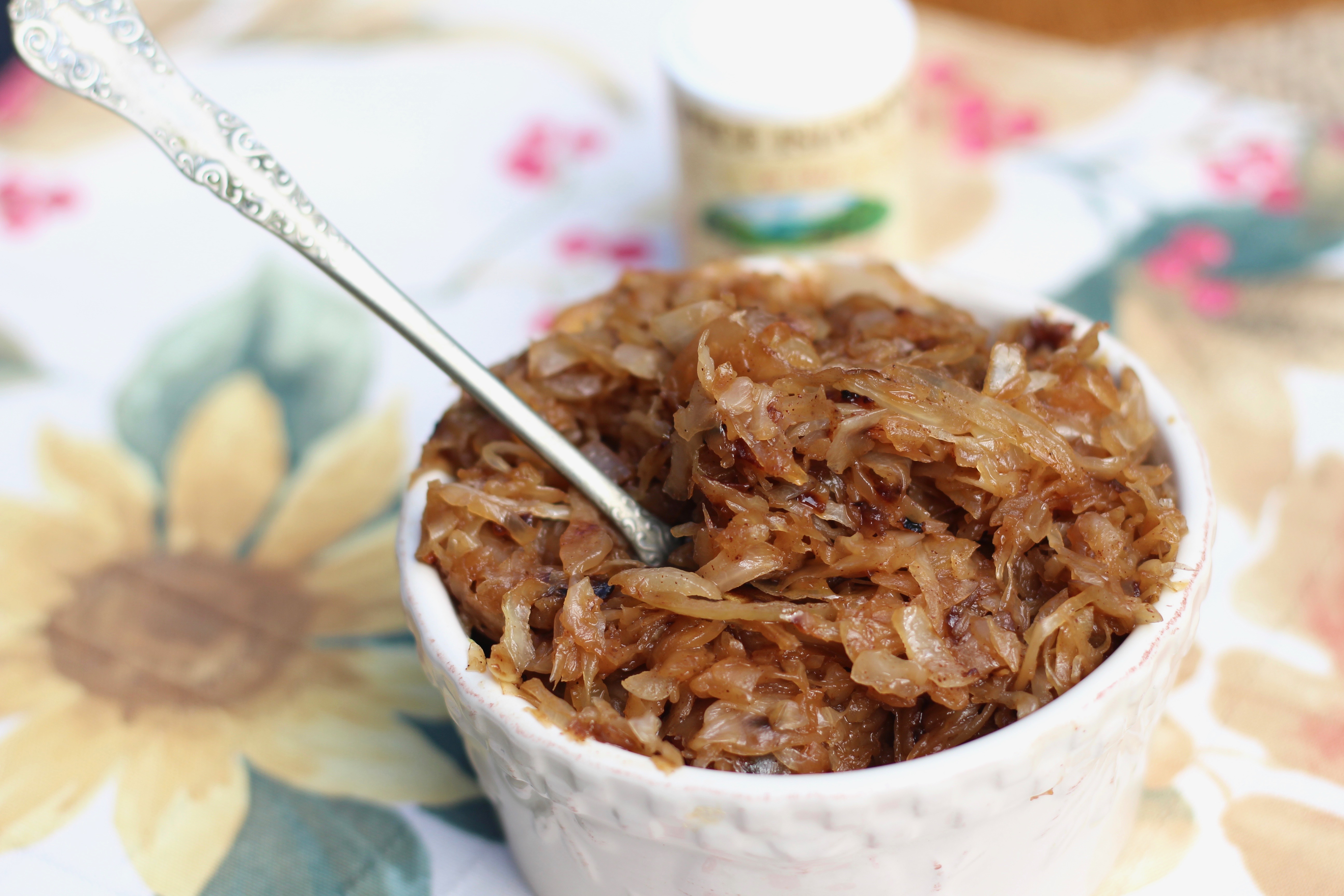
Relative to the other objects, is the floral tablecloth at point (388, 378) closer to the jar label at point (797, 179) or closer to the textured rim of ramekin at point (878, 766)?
the jar label at point (797, 179)

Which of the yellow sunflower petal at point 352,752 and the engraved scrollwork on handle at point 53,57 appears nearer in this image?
the engraved scrollwork on handle at point 53,57

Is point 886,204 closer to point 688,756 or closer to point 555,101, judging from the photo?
point 555,101

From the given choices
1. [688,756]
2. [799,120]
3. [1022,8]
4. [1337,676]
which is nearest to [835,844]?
[688,756]

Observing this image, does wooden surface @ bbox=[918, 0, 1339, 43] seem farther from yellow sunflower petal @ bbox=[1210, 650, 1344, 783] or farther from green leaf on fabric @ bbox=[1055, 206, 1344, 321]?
yellow sunflower petal @ bbox=[1210, 650, 1344, 783]

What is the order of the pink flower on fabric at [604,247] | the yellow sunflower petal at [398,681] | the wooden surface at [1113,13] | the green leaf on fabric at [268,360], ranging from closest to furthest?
the yellow sunflower petal at [398,681], the green leaf on fabric at [268,360], the pink flower on fabric at [604,247], the wooden surface at [1113,13]

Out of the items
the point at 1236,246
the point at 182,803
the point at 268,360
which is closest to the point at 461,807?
the point at 182,803

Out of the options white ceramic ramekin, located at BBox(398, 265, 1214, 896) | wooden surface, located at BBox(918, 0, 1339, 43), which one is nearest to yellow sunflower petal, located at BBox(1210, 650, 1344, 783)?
white ceramic ramekin, located at BBox(398, 265, 1214, 896)

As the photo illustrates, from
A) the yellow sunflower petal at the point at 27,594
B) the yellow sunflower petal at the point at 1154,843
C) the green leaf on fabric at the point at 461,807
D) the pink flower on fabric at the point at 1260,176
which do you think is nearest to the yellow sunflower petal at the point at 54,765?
the yellow sunflower petal at the point at 27,594
